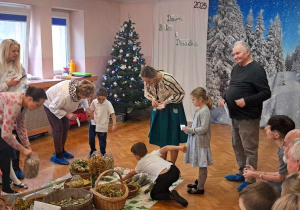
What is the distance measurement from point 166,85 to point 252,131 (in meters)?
1.13

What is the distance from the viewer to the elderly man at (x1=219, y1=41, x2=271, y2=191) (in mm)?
3988

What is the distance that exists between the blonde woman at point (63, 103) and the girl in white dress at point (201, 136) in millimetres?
1388

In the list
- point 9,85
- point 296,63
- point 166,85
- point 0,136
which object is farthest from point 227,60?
point 0,136

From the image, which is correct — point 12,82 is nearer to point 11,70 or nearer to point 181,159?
point 11,70

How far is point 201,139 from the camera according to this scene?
4.00m

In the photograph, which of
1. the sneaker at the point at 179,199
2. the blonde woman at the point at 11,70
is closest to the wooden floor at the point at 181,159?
the sneaker at the point at 179,199

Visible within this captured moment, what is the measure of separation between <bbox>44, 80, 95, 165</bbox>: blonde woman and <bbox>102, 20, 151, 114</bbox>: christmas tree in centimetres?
252

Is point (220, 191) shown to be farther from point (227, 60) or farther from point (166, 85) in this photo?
point (227, 60)

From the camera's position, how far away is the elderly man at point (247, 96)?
157 inches

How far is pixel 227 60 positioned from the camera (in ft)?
24.5

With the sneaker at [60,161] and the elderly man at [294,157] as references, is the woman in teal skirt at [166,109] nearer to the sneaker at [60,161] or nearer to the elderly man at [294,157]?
the sneaker at [60,161]

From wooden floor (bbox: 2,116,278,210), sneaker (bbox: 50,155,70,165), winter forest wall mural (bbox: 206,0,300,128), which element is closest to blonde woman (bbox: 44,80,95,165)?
sneaker (bbox: 50,155,70,165)

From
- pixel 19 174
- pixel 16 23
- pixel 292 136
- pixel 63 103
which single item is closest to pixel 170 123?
pixel 63 103

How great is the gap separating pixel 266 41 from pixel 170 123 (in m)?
3.55
